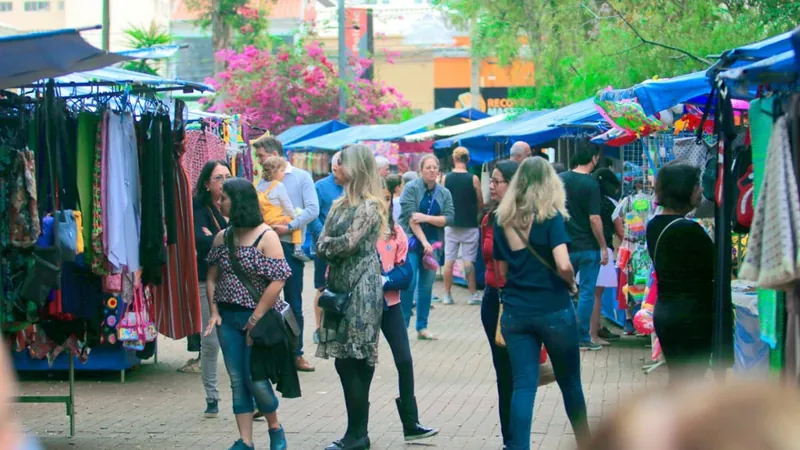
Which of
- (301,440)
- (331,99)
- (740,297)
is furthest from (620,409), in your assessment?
(331,99)

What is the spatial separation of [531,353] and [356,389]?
4.43 feet

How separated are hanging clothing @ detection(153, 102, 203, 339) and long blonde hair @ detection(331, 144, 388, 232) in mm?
1098

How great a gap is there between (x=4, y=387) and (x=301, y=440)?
5955mm

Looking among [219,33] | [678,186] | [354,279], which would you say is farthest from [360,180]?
[219,33]

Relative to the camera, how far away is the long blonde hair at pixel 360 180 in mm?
6898

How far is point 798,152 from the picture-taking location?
4477 millimetres

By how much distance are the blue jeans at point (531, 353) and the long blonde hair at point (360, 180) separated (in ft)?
4.07

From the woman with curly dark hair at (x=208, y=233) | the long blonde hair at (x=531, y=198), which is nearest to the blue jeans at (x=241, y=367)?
the woman with curly dark hair at (x=208, y=233)

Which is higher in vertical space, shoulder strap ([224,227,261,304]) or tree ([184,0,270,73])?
tree ([184,0,270,73])

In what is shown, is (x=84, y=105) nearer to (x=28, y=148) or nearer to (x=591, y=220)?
(x=28, y=148)

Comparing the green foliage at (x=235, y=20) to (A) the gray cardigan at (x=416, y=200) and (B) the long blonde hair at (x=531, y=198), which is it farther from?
(B) the long blonde hair at (x=531, y=198)

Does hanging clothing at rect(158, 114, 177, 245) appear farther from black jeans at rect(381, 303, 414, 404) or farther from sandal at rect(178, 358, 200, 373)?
sandal at rect(178, 358, 200, 373)

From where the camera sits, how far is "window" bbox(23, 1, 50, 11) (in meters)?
54.2

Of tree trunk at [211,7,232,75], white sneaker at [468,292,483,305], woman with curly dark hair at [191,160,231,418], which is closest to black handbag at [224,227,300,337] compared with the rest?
woman with curly dark hair at [191,160,231,418]
